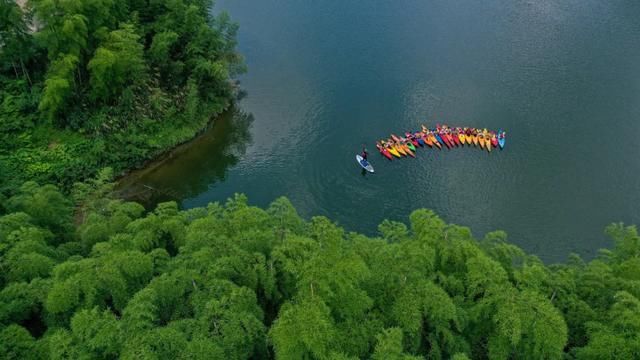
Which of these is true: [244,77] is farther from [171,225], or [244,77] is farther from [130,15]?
[171,225]

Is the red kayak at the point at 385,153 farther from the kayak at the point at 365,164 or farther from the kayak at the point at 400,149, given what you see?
Answer: the kayak at the point at 365,164

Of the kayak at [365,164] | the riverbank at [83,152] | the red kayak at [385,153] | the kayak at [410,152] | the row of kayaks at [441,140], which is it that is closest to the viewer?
the riverbank at [83,152]

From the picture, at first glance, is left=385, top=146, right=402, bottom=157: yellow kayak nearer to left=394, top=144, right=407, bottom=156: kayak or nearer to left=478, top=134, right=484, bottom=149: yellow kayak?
left=394, top=144, right=407, bottom=156: kayak

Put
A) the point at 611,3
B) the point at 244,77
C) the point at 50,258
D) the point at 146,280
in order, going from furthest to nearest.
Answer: the point at 611,3 → the point at 244,77 → the point at 50,258 → the point at 146,280

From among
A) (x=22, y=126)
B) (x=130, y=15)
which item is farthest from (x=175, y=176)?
(x=130, y=15)

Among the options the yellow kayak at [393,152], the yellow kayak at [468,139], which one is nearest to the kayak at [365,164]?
the yellow kayak at [393,152]

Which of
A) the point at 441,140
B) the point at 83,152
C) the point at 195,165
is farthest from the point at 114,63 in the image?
the point at 441,140

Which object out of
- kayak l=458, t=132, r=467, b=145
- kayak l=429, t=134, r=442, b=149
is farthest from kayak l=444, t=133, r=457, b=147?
kayak l=429, t=134, r=442, b=149
